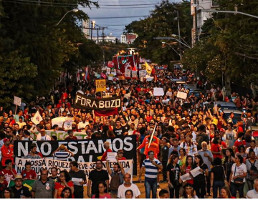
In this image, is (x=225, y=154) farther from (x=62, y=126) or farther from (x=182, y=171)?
(x=62, y=126)

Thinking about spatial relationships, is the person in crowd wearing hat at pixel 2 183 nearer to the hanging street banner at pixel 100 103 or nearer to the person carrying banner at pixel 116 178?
the person carrying banner at pixel 116 178

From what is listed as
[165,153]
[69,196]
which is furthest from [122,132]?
[69,196]

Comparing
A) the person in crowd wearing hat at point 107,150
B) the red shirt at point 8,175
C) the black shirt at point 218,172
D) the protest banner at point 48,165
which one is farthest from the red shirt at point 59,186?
the black shirt at point 218,172

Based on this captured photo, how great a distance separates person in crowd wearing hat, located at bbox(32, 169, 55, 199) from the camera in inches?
551

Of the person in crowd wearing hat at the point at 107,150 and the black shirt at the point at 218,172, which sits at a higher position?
the person in crowd wearing hat at the point at 107,150

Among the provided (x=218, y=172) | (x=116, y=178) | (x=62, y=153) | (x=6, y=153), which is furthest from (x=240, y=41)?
(x=116, y=178)

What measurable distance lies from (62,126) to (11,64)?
13.5 m

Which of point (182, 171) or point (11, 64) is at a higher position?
point (11, 64)

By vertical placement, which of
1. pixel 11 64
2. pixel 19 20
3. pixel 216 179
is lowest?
pixel 216 179

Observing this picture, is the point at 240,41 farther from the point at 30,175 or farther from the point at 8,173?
the point at 30,175

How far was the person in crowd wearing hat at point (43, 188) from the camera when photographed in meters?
14.0

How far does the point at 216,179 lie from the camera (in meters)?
15.7

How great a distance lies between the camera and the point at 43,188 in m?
14.1

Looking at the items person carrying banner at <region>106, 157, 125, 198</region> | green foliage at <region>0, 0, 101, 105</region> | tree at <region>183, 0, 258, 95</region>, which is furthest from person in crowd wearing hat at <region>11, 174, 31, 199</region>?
tree at <region>183, 0, 258, 95</region>
